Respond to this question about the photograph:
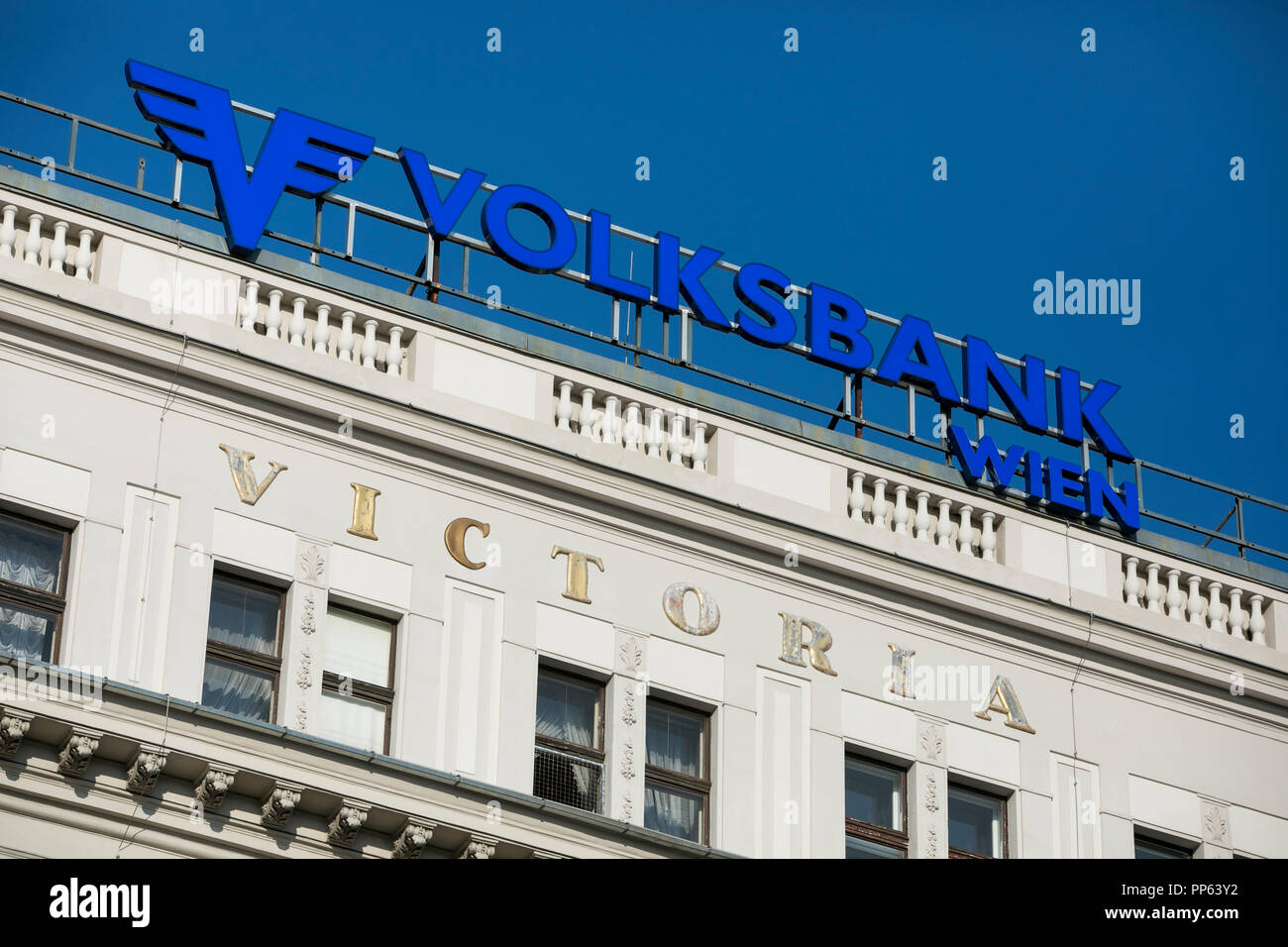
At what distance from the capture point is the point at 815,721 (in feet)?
109

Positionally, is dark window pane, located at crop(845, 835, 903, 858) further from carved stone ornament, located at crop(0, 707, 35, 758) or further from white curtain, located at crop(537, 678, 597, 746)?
carved stone ornament, located at crop(0, 707, 35, 758)

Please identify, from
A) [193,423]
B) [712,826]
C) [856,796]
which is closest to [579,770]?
[712,826]

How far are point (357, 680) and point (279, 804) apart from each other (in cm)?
257

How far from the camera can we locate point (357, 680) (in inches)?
1211

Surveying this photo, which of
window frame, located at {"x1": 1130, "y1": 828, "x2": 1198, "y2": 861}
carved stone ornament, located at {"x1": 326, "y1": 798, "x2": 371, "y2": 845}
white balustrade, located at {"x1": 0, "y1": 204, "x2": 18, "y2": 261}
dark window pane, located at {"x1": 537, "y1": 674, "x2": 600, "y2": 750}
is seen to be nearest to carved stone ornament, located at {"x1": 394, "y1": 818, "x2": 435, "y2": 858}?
carved stone ornament, located at {"x1": 326, "y1": 798, "x2": 371, "y2": 845}

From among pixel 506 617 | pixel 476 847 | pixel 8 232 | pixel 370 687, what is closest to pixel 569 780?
pixel 506 617

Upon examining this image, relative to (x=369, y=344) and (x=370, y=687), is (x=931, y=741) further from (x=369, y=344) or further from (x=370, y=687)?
(x=369, y=344)

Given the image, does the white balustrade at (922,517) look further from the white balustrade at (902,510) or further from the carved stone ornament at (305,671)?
the carved stone ornament at (305,671)

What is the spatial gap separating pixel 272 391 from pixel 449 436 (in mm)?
2199

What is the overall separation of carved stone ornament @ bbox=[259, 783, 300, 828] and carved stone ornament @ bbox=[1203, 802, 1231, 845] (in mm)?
12436

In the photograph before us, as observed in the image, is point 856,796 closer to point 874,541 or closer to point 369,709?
point 874,541

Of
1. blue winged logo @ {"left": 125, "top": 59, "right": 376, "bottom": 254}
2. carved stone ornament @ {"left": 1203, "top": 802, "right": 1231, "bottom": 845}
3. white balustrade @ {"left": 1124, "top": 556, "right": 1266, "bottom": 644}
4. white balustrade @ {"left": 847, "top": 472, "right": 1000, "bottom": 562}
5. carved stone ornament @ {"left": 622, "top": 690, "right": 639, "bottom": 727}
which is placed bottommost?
carved stone ornament @ {"left": 1203, "top": 802, "right": 1231, "bottom": 845}

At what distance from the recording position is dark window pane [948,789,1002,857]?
33844mm

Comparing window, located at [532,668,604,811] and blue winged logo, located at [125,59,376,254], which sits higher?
blue winged logo, located at [125,59,376,254]
